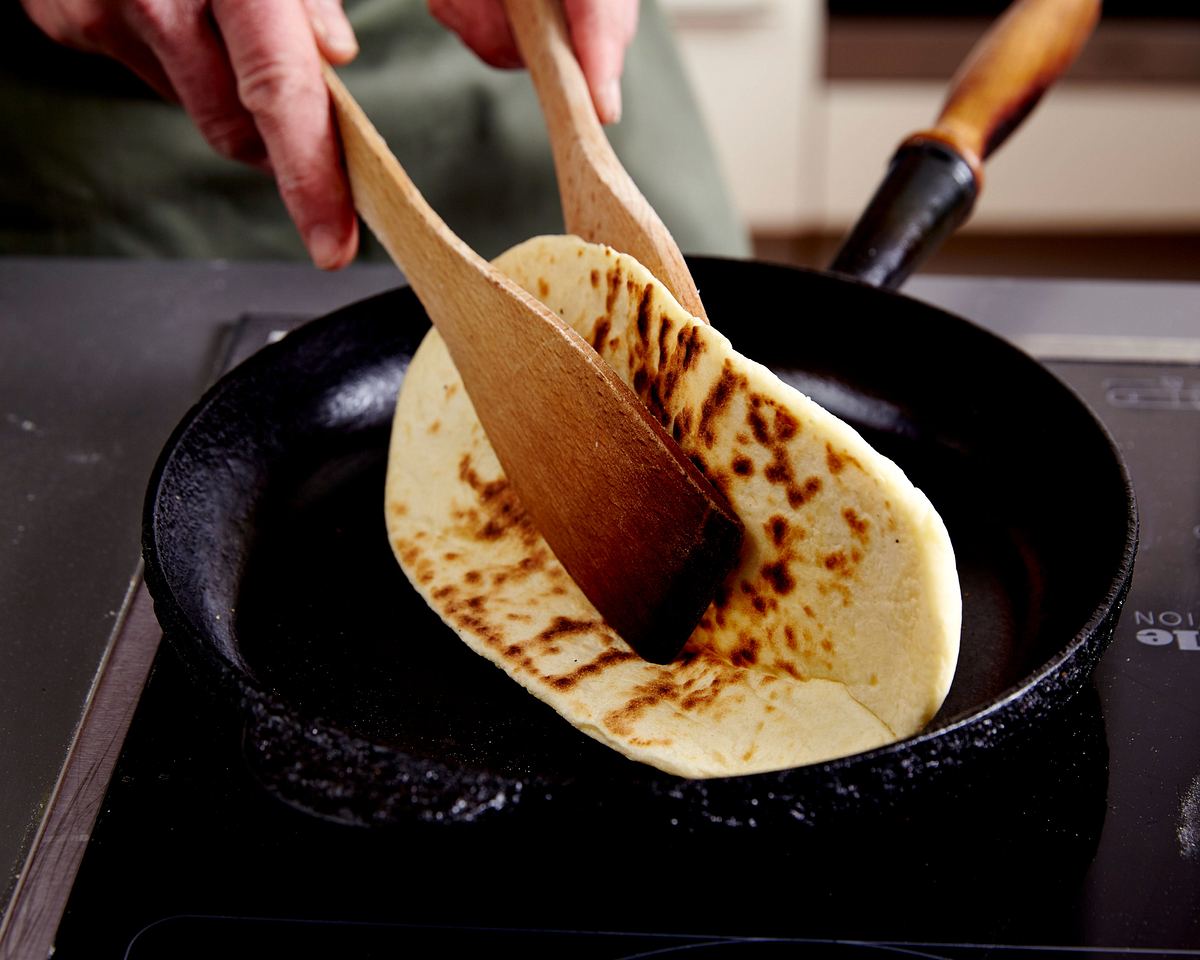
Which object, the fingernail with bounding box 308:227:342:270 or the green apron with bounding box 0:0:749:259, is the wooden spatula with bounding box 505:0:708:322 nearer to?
the fingernail with bounding box 308:227:342:270

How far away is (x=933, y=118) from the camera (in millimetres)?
2137

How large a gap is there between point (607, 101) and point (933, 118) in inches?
54.0

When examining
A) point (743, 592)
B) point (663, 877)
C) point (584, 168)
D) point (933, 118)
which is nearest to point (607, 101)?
point (584, 168)

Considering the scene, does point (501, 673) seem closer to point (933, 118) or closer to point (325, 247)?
point (325, 247)

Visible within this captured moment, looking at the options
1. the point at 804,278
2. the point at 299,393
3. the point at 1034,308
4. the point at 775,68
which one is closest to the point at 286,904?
the point at 299,393

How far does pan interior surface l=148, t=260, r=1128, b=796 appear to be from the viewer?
67 cm

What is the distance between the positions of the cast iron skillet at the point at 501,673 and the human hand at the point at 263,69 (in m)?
0.09

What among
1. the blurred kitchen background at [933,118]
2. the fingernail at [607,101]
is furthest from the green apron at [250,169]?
the blurred kitchen background at [933,118]

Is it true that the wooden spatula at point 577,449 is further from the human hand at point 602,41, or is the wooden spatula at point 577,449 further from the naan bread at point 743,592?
the human hand at point 602,41

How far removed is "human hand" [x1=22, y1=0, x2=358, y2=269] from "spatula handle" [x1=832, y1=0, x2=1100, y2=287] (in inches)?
14.7

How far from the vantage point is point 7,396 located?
99 cm

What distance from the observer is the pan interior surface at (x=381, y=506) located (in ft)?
2.19

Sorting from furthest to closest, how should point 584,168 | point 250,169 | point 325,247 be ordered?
point 250,169
point 325,247
point 584,168

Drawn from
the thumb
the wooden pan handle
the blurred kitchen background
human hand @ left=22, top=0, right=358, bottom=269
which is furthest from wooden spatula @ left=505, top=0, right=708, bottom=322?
the blurred kitchen background
